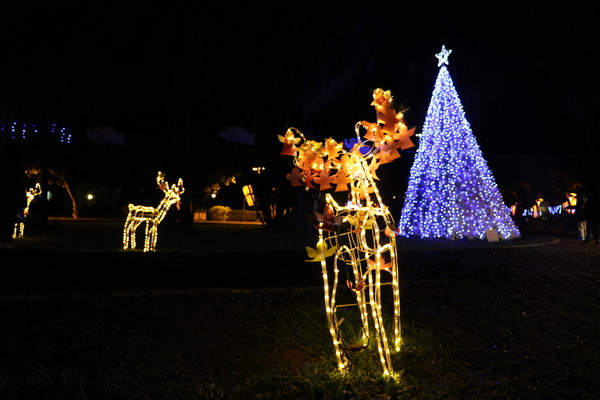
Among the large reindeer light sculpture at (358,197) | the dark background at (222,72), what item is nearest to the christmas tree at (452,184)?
the dark background at (222,72)

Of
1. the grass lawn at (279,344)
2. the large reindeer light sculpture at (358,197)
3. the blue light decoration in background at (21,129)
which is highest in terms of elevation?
the blue light decoration in background at (21,129)

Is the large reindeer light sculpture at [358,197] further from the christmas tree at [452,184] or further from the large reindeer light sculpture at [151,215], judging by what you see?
the christmas tree at [452,184]

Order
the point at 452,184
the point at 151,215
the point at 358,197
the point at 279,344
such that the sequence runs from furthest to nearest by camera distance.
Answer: the point at 452,184 → the point at 151,215 → the point at 279,344 → the point at 358,197

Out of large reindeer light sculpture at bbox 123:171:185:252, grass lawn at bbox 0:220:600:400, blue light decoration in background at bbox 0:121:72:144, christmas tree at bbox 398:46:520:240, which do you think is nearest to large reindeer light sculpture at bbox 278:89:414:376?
grass lawn at bbox 0:220:600:400

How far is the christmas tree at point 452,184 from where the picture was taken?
16.2 metres

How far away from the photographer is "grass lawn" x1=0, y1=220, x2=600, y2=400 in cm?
376

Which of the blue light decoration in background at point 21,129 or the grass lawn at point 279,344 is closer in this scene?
the grass lawn at point 279,344

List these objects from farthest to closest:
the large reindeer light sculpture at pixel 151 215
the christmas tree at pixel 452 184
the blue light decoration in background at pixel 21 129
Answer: the christmas tree at pixel 452 184 → the blue light decoration in background at pixel 21 129 → the large reindeer light sculpture at pixel 151 215

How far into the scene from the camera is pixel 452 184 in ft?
53.1

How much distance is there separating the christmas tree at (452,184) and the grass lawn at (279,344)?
8476mm

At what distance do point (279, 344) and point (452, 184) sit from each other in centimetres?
1225

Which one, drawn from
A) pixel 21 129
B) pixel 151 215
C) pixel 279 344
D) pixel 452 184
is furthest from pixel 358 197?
pixel 21 129

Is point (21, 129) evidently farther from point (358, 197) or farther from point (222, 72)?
point (358, 197)

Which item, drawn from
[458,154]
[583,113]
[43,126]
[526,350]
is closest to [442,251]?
[458,154]
